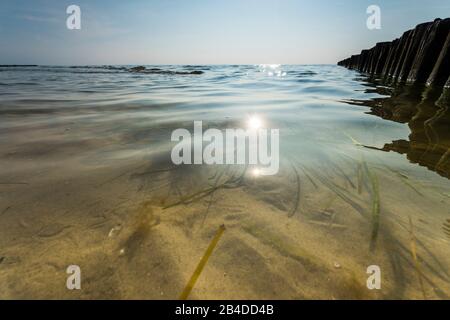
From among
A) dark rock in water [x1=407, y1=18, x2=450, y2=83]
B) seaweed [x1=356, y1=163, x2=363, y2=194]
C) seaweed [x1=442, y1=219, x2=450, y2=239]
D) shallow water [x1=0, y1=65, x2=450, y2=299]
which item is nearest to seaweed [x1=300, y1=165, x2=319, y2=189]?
shallow water [x1=0, y1=65, x2=450, y2=299]

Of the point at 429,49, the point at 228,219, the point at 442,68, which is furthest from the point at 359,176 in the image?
the point at 429,49

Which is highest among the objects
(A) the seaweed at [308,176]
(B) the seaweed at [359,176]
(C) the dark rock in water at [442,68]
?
(C) the dark rock in water at [442,68]

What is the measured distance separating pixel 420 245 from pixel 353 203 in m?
0.47

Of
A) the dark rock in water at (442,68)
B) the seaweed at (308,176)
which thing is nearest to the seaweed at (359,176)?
the seaweed at (308,176)

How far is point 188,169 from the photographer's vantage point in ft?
7.78

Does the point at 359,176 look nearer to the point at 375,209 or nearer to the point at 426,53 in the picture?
the point at 375,209

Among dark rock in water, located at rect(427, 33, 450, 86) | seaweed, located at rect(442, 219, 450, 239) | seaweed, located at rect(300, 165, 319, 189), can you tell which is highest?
dark rock in water, located at rect(427, 33, 450, 86)

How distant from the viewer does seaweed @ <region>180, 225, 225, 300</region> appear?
1121 mm

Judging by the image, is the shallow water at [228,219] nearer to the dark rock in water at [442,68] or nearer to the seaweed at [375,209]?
the seaweed at [375,209]

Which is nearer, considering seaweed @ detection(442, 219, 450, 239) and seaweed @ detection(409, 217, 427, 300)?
seaweed @ detection(409, 217, 427, 300)

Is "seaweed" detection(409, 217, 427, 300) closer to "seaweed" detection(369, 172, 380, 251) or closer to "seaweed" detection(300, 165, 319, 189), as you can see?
"seaweed" detection(369, 172, 380, 251)

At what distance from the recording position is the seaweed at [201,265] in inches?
44.1
